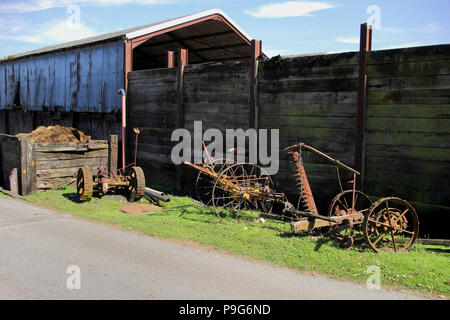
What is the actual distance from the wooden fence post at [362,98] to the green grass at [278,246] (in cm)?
211

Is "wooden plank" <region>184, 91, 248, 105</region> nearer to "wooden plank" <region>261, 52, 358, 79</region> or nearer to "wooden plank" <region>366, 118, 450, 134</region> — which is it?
"wooden plank" <region>261, 52, 358, 79</region>

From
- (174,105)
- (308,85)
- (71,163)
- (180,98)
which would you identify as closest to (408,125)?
(308,85)

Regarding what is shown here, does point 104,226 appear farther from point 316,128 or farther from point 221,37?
point 221,37

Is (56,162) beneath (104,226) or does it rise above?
above

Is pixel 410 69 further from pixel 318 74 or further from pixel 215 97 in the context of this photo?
pixel 215 97

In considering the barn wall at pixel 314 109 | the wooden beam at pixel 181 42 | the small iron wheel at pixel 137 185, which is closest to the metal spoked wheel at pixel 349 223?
the barn wall at pixel 314 109

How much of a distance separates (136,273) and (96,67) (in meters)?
12.1

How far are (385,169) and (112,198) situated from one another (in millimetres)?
7182

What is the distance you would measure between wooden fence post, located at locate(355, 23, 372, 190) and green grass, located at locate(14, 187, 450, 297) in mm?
2110

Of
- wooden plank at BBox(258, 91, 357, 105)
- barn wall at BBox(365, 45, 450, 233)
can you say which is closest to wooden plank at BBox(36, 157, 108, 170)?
wooden plank at BBox(258, 91, 357, 105)

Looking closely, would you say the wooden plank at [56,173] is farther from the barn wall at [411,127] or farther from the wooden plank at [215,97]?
the barn wall at [411,127]
